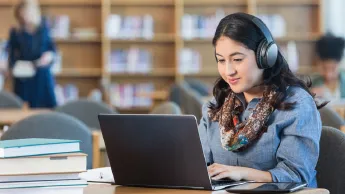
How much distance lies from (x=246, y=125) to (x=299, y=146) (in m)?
0.17

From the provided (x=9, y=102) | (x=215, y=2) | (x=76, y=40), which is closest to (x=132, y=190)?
(x=9, y=102)

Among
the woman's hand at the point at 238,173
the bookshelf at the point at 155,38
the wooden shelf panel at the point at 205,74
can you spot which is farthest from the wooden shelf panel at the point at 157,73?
the woman's hand at the point at 238,173

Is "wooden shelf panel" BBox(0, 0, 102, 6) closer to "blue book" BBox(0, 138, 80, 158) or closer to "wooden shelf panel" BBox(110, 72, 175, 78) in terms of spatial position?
"wooden shelf panel" BBox(110, 72, 175, 78)

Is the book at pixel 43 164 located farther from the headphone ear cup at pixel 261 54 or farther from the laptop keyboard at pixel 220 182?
the headphone ear cup at pixel 261 54

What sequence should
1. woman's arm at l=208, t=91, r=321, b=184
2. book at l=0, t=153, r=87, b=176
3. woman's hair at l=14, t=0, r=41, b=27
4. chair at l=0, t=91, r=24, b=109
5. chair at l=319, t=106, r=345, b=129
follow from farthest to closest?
woman's hair at l=14, t=0, r=41, b=27 → chair at l=0, t=91, r=24, b=109 → chair at l=319, t=106, r=345, b=129 → woman's arm at l=208, t=91, r=321, b=184 → book at l=0, t=153, r=87, b=176

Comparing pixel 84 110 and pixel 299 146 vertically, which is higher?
pixel 299 146

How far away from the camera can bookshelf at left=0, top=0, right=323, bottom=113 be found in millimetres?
→ 9586

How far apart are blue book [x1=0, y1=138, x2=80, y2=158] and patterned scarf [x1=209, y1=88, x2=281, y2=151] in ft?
2.08

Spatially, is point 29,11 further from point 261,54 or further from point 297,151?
point 297,151

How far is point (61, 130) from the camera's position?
350cm

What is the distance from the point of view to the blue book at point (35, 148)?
1.95 m

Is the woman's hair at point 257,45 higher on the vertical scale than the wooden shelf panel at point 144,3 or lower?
lower

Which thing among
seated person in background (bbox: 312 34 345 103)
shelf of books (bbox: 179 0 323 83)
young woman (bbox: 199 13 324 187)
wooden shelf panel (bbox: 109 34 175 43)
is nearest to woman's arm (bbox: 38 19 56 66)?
wooden shelf panel (bbox: 109 34 175 43)

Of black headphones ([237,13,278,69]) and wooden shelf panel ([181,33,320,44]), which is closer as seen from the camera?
black headphones ([237,13,278,69])
